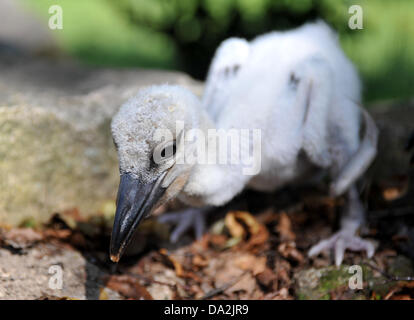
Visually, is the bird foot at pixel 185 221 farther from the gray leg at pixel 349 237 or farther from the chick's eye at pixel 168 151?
the chick's eye at pixel 168 151

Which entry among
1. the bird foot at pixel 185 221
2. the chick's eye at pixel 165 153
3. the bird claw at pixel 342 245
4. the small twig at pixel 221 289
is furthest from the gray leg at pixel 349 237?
the chick's eye at pixel 165 153

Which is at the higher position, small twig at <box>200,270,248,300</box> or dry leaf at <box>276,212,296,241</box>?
dry leaf at <box>276,212,296,241</box>

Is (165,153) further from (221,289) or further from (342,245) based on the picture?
(342,245)

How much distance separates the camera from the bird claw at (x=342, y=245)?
9.27ft

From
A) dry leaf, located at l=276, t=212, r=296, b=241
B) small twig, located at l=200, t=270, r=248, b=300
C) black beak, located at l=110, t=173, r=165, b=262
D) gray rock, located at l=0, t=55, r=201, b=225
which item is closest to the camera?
black beak, located at l=110, t=173, r=165, b=262

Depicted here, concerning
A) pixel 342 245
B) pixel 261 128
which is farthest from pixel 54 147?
pixel 342 245

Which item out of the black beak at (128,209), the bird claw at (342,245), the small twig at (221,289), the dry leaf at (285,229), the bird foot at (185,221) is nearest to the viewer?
the black beak at (128,209)

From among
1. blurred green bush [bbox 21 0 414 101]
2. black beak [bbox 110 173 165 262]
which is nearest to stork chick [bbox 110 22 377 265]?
black beak [bbox 110 173 165 262]

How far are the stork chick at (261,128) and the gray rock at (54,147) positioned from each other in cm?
61

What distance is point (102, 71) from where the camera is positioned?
3959mm

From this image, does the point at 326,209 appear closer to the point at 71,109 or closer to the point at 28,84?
the point at 71,109

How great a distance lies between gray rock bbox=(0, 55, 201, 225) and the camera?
295 centimetres

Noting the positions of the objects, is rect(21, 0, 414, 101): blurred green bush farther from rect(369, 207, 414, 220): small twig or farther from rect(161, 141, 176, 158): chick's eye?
rect(161, 141, 176, 158): chick's eye
